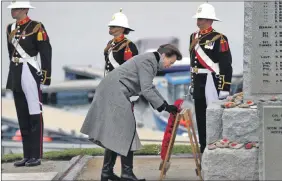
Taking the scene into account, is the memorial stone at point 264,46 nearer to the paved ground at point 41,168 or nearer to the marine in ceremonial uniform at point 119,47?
the marine in ceremonial uniform at point 119,47

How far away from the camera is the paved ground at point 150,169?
479 inches

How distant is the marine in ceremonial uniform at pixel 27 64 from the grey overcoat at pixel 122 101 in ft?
4.73

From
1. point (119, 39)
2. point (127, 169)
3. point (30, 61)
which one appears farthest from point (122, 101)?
point (30, 61)

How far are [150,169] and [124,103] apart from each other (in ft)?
5.36

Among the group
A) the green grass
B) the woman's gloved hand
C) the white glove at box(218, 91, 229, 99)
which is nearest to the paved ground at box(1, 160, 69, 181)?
the green grass

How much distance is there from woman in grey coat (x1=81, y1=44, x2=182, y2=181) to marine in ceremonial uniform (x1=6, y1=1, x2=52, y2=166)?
1.42 metres

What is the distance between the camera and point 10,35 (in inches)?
506

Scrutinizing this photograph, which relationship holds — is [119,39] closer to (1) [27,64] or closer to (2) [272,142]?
(1) [27,64]

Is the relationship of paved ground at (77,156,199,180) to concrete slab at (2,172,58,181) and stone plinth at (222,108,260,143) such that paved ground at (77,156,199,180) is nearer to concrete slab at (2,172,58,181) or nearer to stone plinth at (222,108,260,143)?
concrete slab at (2,172,58,181)

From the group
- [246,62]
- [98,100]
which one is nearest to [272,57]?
[246,62]

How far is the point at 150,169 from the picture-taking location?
12.8 m

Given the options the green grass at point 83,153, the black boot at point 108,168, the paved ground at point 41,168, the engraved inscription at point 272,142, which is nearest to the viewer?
the engraved inscription at point 272,142

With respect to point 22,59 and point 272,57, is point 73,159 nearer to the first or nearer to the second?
point 22,59

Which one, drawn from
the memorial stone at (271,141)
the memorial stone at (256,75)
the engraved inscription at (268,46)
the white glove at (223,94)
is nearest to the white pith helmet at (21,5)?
the white glove at (223,94)
